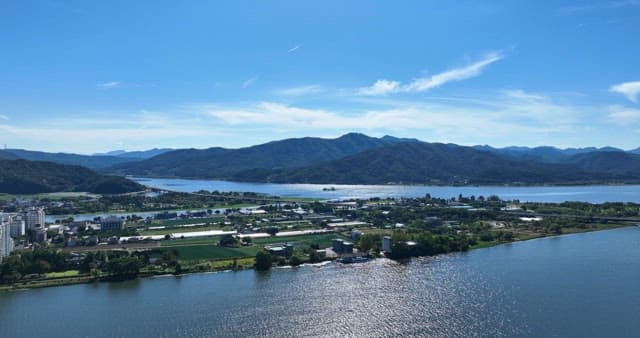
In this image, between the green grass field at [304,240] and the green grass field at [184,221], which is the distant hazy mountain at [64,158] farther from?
the green grass field at [304,240]

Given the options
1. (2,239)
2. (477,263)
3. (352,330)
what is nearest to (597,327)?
(352,330)

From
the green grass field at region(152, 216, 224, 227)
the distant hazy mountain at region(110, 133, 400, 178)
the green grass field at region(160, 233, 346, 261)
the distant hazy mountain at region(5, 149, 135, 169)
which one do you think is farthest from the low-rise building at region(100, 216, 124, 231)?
the distant hazy mountain at region(5, 149, 135, 169)

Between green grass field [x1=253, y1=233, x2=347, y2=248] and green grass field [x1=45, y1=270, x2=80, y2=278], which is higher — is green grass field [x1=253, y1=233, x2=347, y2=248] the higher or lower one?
the higher one

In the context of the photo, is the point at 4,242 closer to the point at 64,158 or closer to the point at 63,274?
the point at 63,274

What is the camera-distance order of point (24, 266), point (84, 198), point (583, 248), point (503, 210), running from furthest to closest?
point (84, 198) < point (503, 210) < point (583, 248) < point (24, 266)

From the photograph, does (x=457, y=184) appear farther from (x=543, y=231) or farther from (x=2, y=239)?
(x=2, y=239)

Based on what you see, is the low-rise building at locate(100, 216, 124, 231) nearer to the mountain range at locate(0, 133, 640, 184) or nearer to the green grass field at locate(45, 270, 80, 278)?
the green grass field at locate(45, 270, 80, 278)
